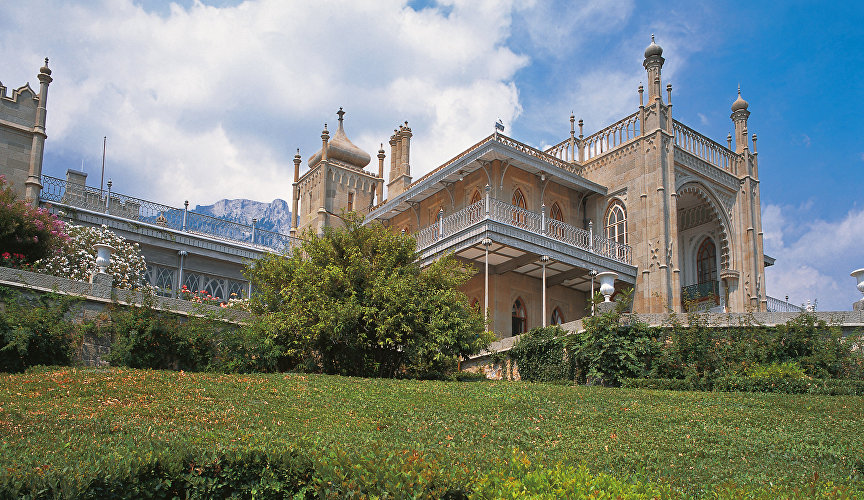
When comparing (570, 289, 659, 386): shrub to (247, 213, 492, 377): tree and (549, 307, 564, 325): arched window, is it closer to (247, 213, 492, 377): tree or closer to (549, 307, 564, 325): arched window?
(247, 213, 492, 377): tree

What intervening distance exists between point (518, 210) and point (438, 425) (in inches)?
474

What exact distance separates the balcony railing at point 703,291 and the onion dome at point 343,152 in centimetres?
1379

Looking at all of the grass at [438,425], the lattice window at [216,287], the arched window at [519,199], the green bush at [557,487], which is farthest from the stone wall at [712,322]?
the green bush at [557,487]

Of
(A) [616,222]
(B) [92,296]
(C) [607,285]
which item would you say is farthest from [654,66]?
(B) [92,296]

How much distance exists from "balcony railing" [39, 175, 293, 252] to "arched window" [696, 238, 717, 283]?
1439 cm

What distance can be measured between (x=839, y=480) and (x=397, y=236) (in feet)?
35.7

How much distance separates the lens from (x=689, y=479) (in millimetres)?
7102

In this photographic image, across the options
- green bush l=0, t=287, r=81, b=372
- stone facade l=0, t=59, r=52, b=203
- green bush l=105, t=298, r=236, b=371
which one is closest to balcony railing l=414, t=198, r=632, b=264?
green bush l=105, t=298, r=236, b=371

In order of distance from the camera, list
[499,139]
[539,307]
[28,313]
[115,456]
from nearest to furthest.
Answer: [115,456] → [28,313] → [499,139] → [539,307]

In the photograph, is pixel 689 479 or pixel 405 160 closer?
pixel 689 479

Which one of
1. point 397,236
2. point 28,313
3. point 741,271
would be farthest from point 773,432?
point 741,271

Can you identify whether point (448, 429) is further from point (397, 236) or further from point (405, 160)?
point (405, 160)

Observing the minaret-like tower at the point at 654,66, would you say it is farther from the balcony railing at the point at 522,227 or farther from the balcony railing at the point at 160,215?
the balcony railing at the point at 160,215

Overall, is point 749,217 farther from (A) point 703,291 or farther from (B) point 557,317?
(B) point 557,317
